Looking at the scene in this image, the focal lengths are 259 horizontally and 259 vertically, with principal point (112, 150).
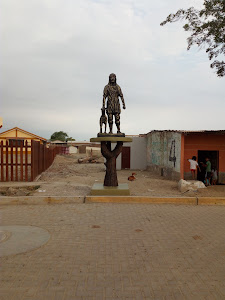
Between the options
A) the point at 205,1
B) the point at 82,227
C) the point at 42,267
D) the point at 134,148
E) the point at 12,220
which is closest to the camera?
the point at 42,267

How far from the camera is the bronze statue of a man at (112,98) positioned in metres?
8.27

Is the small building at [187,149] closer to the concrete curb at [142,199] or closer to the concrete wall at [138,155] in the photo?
the concrete curb at [142,199]

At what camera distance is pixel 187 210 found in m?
6.71

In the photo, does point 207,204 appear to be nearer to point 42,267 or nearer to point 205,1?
point 42,267

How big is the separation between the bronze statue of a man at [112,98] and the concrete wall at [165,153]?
440 cm

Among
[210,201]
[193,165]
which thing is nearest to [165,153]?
[193,165]

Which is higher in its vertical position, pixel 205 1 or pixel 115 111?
pixel 205 1

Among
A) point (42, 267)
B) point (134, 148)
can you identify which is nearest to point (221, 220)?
point (42, 267)

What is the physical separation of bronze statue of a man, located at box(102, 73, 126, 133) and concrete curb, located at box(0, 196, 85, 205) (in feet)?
8.13

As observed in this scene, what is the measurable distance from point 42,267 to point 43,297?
0.71m

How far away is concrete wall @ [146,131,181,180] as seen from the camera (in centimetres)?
1195

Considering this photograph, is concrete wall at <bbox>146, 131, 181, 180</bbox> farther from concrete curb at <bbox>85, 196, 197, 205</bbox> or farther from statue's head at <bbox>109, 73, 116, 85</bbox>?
statue's head at <bbox>109, 73, 116, 85</bbox>

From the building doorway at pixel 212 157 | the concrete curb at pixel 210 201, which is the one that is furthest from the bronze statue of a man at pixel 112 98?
the building doorway at pixel 212 157

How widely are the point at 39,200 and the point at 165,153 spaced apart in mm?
8258
